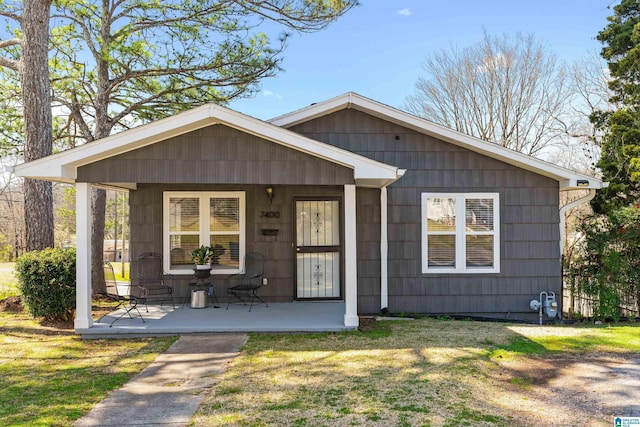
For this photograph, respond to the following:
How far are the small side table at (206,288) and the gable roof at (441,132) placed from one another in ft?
9.35

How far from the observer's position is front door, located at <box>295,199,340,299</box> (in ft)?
26.9

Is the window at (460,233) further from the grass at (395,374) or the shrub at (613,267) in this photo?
the shrub at (613,267)

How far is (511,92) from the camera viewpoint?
719 inches

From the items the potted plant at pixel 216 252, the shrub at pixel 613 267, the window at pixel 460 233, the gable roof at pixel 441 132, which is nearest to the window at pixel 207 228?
the potted plant at pixel 216 252

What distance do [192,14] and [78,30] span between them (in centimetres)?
262

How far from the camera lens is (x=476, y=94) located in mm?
18656

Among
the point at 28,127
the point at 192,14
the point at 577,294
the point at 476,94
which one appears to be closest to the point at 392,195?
the point at 577,294

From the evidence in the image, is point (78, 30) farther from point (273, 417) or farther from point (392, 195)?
point (273, 417)

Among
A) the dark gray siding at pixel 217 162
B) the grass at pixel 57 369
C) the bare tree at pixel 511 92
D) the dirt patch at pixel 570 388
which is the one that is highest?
the bare tree at pixel 511 92

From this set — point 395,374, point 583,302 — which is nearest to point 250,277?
point 395,374

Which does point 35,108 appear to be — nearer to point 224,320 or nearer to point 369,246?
point 224,320

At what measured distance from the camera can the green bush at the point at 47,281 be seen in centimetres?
659

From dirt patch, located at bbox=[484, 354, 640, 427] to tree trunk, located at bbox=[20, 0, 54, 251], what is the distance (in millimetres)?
7569

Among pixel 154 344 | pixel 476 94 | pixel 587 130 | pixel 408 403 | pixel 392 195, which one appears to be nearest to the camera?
pixel 408 403
